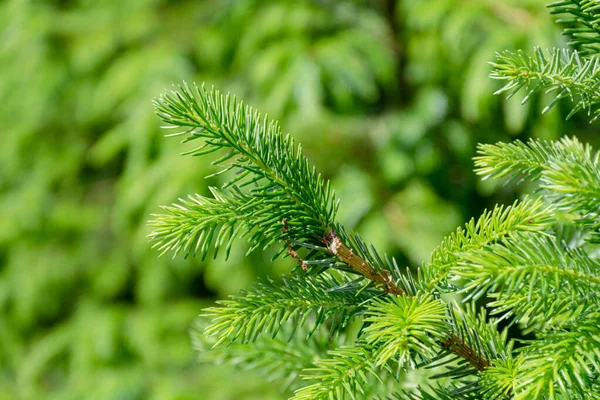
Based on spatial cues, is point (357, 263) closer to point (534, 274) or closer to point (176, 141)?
point (534, 274)

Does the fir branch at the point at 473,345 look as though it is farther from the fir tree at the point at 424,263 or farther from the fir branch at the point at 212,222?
the fir branch at the point at 212,222

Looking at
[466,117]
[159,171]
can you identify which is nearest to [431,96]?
[466,117]

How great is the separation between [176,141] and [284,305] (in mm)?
1312

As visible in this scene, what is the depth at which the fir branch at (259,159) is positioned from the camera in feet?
1.30

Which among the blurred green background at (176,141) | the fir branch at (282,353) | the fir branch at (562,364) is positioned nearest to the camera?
the fir branch at (562,364)

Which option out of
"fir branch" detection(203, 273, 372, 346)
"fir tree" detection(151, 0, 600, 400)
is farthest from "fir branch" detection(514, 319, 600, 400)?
"fir branch" detection(203, 273, 372, 346)

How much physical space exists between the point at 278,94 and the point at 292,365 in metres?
1.06

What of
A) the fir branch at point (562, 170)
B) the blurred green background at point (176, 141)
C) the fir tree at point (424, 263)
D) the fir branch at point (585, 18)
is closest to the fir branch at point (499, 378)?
the fir tree at point (424, 263)

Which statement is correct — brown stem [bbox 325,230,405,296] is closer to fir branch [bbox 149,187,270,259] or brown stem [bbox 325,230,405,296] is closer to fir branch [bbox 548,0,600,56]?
fir branch [bbox 149,187,270,259]

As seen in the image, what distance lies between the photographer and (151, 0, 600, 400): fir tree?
1.16 ft

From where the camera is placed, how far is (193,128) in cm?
40

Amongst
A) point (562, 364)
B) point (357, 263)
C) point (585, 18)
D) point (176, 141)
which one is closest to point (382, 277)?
point (357, 263)

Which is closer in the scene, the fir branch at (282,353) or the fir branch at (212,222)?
the fir branch at (212,222)

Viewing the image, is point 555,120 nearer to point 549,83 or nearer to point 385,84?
point 385,84
